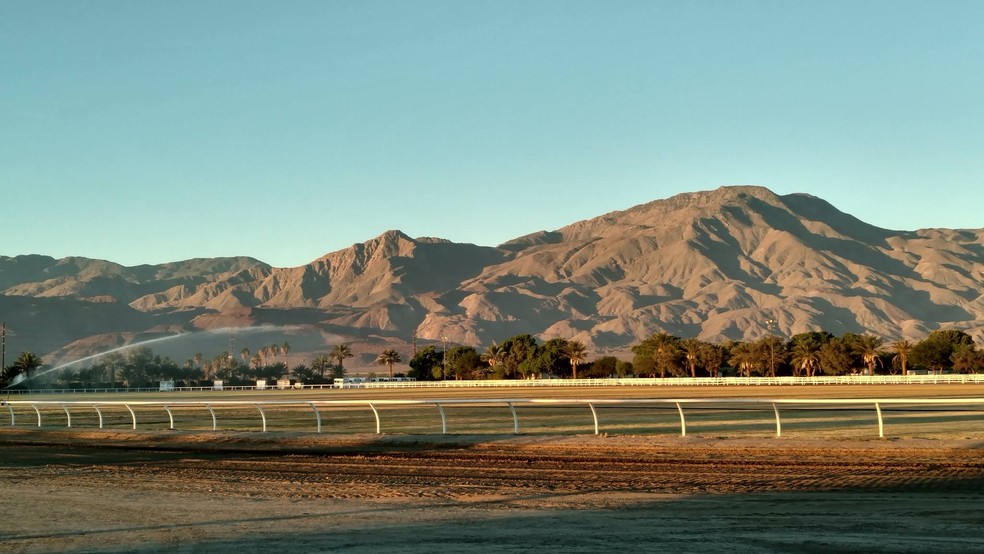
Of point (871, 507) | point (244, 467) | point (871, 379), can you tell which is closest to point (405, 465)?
point (244, 467)

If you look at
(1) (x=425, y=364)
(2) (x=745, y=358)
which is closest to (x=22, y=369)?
(1) (x=425, y=364)

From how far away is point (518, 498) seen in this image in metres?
15.6

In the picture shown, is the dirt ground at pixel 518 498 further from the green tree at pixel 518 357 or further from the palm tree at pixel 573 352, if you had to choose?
the green tree at pixel 518 357

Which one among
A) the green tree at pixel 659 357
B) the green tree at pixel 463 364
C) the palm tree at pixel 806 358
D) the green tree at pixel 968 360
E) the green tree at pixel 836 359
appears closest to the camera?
the green tree at pixel 968 360

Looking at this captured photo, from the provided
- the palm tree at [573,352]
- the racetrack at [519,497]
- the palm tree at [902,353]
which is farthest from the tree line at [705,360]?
the racetrack at [519,497]

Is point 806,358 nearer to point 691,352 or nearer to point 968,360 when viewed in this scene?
point 691,352

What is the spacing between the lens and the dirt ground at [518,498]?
12086mm

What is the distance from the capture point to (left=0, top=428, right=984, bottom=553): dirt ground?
1209 centimetres

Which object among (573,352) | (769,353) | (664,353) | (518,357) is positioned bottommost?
(769,353)

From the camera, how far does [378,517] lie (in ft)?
46.1

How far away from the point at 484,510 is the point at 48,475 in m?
11.6

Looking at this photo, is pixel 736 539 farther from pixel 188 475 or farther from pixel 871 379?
pixel 871 379

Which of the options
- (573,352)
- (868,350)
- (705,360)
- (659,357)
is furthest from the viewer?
(573,352)

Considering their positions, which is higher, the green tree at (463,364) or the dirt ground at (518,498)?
the dirt ground at (518,498)
